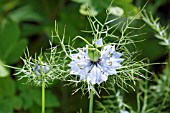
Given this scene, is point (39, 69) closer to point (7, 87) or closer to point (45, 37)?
point (7, 87)

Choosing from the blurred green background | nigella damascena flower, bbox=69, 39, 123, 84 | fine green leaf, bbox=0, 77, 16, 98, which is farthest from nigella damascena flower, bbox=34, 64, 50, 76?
fine green leaf, bbox=0, 77, 16, 98

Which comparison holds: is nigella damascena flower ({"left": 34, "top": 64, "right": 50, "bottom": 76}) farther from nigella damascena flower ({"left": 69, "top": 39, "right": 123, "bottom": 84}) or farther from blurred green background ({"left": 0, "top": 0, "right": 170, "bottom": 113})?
blurred green background ({"left": 0, "top": 0, "right": 170, "bottom": 113})

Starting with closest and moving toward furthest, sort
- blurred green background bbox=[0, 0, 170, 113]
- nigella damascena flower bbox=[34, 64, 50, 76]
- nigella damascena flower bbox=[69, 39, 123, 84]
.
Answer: nigella damascena flower bbox=[69, 39, 123, 84], nigella damascena flower bbox=[34, 64, 50, 76], blurred green background bbox=[0, 0, 170, 113]

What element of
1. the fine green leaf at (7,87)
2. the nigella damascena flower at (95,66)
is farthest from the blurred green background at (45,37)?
the nigella damascena flower at (95,66)

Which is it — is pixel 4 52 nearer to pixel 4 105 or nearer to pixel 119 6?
pixel 4 105

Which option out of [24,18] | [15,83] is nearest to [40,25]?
[24,18]

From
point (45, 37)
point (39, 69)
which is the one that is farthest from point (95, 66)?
point (45, 37)
